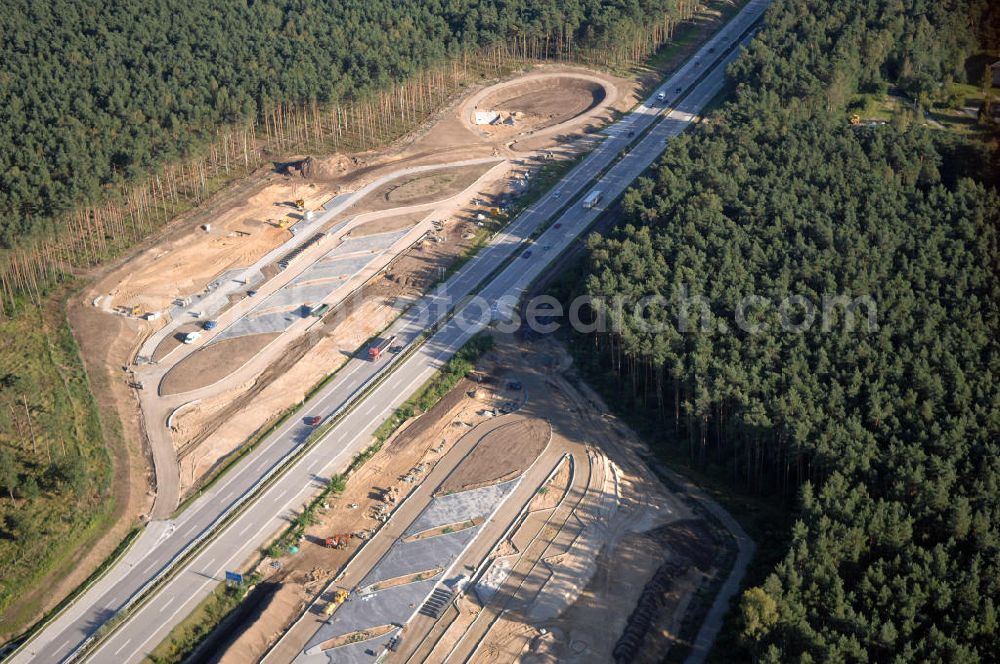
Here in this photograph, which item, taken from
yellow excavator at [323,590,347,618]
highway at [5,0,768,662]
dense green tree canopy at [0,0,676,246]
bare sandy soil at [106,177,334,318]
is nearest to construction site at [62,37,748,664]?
yellow excavator at [323,590,347,618]

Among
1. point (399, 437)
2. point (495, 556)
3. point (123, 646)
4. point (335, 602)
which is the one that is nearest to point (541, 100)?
point (399, 437)

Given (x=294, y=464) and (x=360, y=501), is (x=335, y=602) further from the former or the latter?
(x=294, y=464)

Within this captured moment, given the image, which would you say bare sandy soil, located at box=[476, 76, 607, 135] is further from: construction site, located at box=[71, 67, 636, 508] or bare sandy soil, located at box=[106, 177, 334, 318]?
bare sandy soil, located at box=[106, 177, 334, 318]

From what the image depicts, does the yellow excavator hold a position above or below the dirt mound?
below

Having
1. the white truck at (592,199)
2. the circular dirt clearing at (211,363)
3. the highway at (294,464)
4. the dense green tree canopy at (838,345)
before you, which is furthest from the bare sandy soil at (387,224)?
the dense green tree canopy at (838,345)

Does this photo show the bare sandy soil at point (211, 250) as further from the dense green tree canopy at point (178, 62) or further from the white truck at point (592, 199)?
the white truck at point (592, 199)

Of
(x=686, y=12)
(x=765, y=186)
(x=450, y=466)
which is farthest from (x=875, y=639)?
(x=686, y=12)
